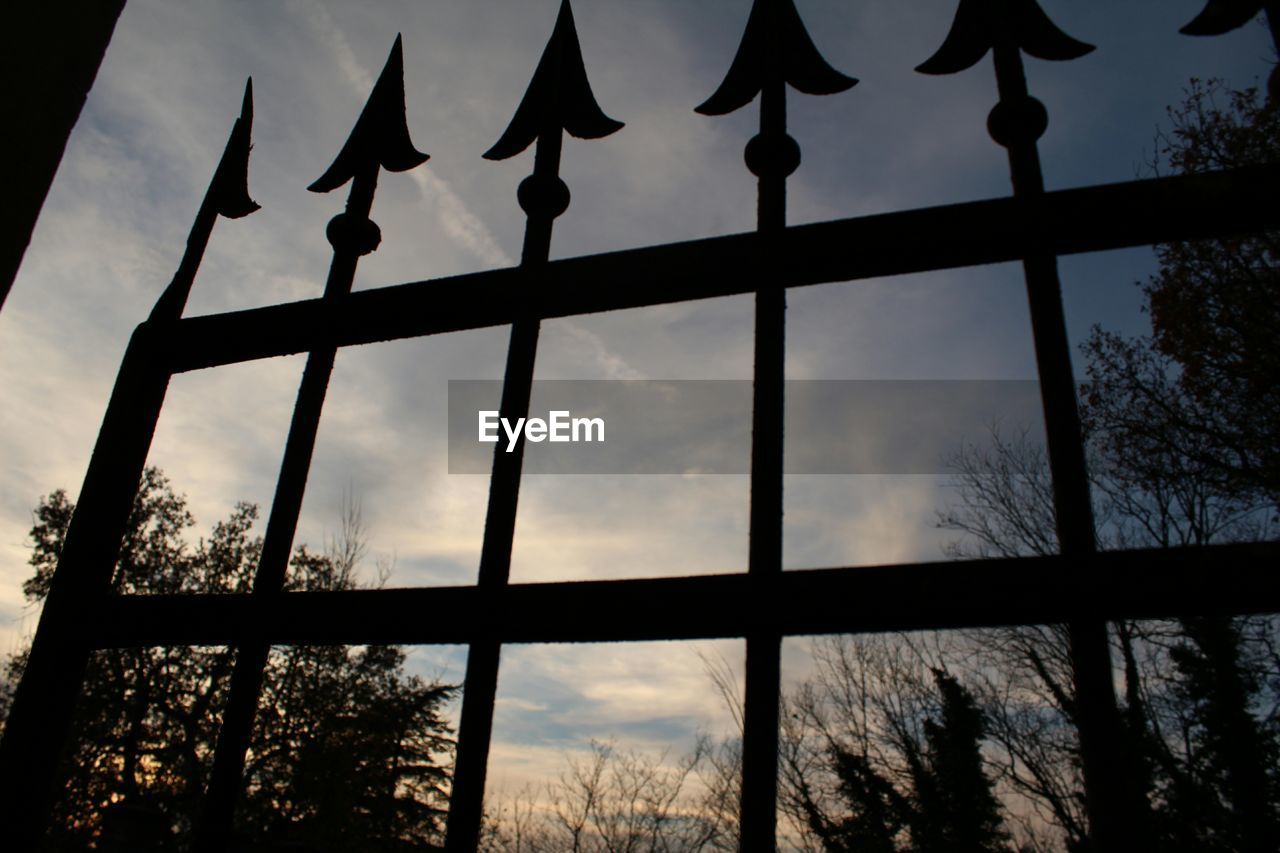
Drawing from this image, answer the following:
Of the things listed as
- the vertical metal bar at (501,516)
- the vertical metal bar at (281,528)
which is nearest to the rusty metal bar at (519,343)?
the vertical metal bar at (501,516)

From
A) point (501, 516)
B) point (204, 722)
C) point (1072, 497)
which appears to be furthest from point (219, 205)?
point (204, 722)

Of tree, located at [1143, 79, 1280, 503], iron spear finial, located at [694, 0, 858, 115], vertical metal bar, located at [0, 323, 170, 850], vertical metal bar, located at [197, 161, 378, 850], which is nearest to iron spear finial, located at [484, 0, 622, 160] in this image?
iron spear finial, located at [694, 0, 858, 115]

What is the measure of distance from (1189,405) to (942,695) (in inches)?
420

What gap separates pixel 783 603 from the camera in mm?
1138

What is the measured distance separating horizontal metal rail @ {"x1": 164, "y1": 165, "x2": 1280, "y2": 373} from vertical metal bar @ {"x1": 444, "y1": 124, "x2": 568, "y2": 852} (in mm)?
89

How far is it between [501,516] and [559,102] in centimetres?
103

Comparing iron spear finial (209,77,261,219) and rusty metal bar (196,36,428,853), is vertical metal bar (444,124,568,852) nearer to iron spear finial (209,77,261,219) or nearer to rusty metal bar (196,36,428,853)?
rusty metal bar (196,36,428,853)

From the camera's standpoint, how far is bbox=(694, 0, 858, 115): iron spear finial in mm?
1626

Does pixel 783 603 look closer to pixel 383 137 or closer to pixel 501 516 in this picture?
pixel 501 516

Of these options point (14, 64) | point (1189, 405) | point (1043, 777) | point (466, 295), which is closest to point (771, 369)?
point (466, 295)

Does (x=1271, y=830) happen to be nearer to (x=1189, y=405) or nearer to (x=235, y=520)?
(x=1189, y=405)

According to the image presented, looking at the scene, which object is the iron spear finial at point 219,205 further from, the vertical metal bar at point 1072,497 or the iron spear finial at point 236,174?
the vertical metal bar at point 1072,497

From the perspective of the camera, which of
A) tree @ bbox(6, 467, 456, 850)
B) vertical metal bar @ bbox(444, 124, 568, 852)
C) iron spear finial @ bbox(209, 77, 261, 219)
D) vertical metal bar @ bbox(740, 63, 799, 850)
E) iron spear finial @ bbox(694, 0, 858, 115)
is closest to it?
vertical metal bar @ bbox(740, 63, 799, 850)

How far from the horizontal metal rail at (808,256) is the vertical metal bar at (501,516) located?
0.09 meters
